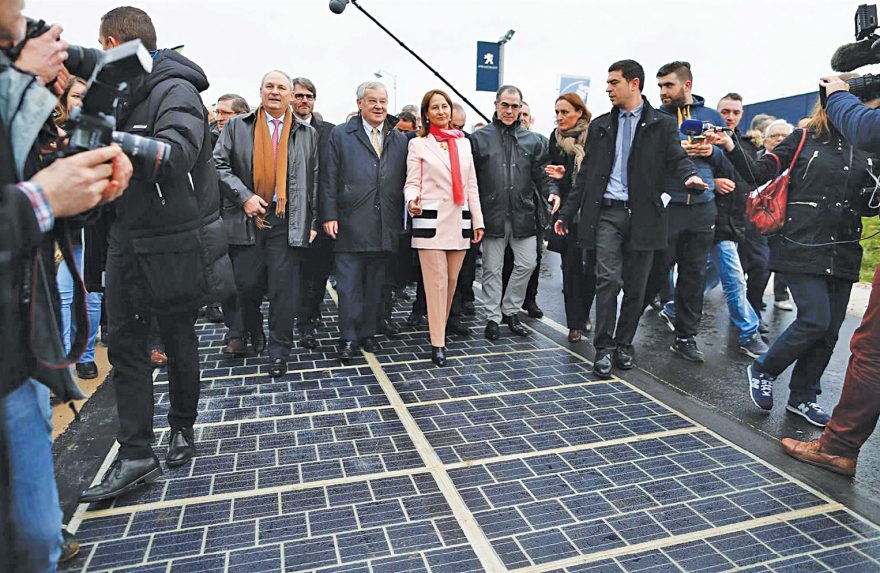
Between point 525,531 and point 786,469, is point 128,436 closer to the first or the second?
point 525,531

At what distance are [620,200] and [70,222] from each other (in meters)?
4.21

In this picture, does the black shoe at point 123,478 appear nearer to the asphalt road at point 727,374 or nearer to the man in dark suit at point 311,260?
the man in dark suit at point 311,260

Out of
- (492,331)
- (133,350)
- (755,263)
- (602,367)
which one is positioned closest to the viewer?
(133,350)

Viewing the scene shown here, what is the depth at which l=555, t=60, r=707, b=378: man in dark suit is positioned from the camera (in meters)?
5.06

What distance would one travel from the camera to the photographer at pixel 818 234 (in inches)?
155

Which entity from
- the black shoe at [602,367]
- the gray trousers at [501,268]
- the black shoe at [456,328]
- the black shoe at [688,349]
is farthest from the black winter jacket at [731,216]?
the black shoe at [456,328]

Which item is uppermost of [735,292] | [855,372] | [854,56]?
[854,56]

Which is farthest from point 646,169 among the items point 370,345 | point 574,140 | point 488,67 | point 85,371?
point 488,67

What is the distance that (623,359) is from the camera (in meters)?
5.22

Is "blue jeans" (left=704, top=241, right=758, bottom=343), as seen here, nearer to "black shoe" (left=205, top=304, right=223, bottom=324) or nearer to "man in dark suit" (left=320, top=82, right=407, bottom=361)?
"man in dark suit" (left=320, top=82, right=407, bottom=361)

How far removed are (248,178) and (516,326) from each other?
294 cm

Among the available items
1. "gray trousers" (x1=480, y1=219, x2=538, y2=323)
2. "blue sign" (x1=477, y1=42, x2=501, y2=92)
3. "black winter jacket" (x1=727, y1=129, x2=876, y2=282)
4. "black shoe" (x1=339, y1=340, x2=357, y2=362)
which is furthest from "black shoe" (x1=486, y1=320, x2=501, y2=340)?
"blue sign" (x1=477, y1=42, x2=501, y2=92)

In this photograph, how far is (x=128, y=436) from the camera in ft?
10.5

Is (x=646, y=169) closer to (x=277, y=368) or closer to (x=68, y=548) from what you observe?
(x=277, y=368)
